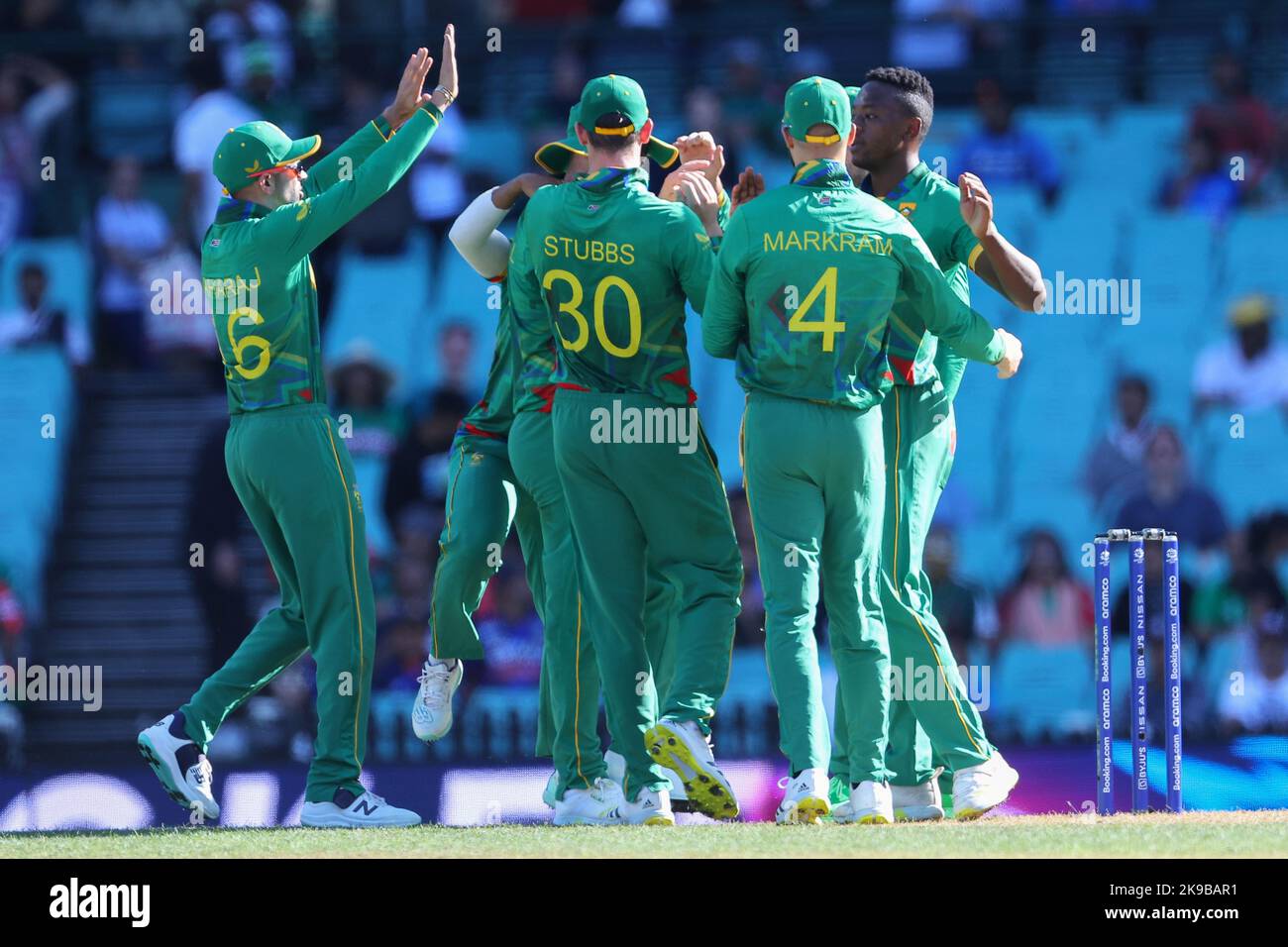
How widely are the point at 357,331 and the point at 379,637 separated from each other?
7.18ft

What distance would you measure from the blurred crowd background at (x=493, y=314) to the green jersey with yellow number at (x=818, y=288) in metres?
5.02

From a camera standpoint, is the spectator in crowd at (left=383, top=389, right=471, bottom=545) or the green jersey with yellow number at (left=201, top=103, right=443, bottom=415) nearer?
the green jersey with yellow number at (left=201, top=103, right=443, bottom=415)

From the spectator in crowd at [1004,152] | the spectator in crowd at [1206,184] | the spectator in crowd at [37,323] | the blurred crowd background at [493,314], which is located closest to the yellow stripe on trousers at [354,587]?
the blurred crowd background at [493,314]

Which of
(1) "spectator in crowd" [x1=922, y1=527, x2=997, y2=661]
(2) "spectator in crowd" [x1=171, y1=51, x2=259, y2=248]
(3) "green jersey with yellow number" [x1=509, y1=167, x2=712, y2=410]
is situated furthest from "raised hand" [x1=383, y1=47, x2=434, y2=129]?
(2) "spectator in crowd" [x1=171, y1=51, x2=259, y2=248]

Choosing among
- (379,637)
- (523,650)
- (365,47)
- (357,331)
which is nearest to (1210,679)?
(523,650)

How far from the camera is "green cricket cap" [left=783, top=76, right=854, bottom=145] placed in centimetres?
607

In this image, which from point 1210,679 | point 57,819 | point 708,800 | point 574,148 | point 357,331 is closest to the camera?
point 708,800

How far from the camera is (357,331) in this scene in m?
12.6

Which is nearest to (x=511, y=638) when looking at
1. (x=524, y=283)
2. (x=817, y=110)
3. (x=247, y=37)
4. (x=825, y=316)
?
(x=247, y=37)

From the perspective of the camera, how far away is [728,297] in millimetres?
6113

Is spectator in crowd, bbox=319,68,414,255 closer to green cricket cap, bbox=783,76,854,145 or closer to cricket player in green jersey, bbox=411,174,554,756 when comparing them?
cricket player in green jersey, bbox=411,174,554,756

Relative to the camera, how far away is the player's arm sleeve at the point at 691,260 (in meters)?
6.29

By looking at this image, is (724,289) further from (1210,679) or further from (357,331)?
(357,331)

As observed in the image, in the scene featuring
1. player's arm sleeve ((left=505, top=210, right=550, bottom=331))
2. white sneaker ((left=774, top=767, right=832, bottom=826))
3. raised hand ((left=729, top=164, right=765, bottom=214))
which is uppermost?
raised hand ((left=729, top=164, right=765, bottom=214))
